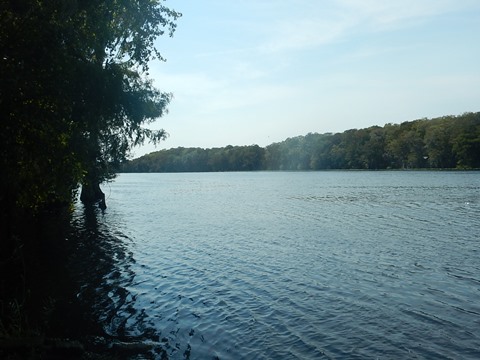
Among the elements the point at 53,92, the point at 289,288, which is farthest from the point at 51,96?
the point at 289,288

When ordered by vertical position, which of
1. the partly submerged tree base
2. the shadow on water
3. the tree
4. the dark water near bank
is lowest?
the dark water near bank

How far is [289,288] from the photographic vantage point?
19578 millimetres

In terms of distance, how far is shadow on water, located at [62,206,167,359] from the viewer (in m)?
13.0

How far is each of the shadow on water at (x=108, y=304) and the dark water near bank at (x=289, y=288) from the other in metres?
0.07

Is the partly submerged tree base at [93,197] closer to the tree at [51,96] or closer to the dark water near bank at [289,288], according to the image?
the dark water near bank at [289,288]

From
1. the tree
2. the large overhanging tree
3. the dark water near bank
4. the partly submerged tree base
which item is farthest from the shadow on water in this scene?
the partly submerged tree base

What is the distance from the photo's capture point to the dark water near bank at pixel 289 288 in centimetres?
1345

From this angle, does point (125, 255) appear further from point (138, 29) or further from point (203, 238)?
point (138, 29)

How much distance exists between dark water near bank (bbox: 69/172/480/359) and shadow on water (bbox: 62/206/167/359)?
69mm

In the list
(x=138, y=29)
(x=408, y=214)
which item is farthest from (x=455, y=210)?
(x=138, y=29)

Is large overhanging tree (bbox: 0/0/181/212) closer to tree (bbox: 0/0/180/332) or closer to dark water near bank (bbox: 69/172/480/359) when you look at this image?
tree (bbox: 0/0/180/332)

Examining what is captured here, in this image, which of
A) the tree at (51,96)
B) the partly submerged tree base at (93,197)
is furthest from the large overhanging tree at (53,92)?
the partly submerged tree base at (93,197)

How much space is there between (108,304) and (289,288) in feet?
26.0

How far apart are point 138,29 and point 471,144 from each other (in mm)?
Answer: 144888
